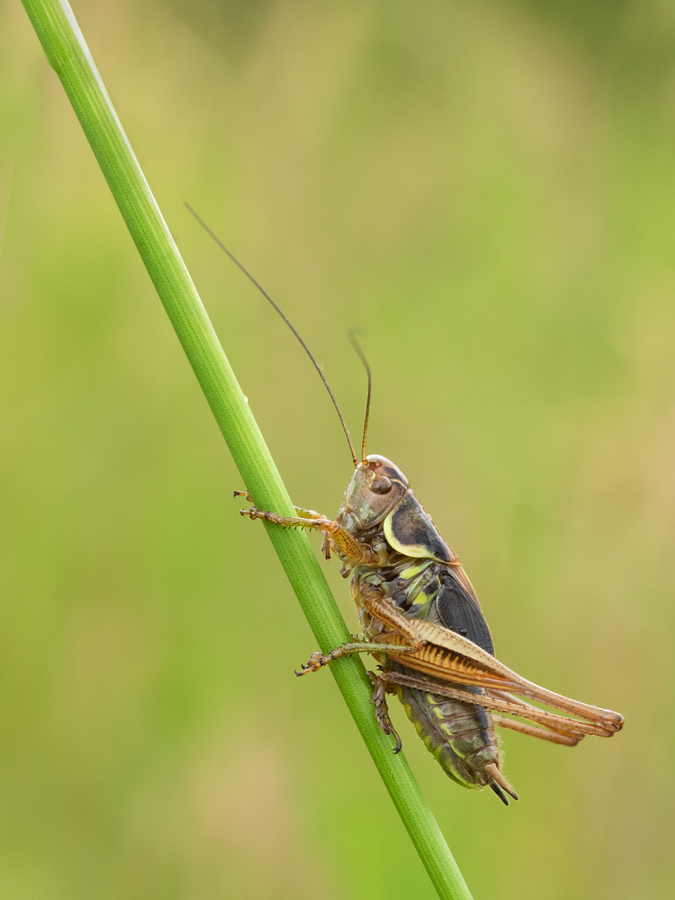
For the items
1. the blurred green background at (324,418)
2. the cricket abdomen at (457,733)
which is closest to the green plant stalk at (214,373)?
the cricket abdomen at (457,733)

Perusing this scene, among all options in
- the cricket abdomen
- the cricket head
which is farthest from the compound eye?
the cricket abdomen

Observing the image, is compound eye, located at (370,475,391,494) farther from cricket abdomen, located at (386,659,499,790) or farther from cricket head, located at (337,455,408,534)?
cricket abdomen, located at (386,659,499,790)

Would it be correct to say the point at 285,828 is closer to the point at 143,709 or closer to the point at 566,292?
the point at 143,709

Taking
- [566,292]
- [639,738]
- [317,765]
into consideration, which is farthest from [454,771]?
[566,292]

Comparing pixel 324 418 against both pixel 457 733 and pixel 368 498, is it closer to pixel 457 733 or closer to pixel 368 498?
pixel 368 498

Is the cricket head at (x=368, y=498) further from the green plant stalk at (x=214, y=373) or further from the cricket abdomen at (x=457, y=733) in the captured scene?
the green plant stalk at (x=214, y=373)
